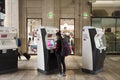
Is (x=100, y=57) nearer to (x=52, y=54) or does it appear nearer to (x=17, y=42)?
(x=52, y=54)

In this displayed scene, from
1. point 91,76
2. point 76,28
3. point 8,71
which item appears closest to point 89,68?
point 91,76

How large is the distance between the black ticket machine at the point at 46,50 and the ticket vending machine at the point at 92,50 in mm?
1237

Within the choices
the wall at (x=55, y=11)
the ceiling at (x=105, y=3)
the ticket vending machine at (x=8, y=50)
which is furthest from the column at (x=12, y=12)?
the ticket vending machine at (x=8, y=50)

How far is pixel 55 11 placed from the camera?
17.7 m

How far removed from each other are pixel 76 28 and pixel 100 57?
7.37m

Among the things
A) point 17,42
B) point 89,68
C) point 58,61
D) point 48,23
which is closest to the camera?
point 58,61

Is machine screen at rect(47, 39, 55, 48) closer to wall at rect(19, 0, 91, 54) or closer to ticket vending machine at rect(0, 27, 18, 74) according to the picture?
ticket vending machine at rect(0, 27, 18, 74)

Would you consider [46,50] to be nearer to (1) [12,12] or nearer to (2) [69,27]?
(1) [12,12]

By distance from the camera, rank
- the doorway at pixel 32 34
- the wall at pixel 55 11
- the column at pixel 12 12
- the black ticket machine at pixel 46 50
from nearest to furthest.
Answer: the black ticket machine at pixel 46 50 < the column at pixel 12 12 < the wall at pixel 55 11 < the doorway at pixel 32 34

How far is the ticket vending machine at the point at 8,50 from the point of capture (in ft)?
32.7

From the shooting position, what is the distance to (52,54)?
393 inches

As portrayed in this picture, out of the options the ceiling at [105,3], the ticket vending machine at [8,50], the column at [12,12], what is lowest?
the ticket vending machine at [8,50]

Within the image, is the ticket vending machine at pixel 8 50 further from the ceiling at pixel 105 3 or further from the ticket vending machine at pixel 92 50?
the ceiling at pixel 105 3

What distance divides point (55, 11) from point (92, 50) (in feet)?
27.1
